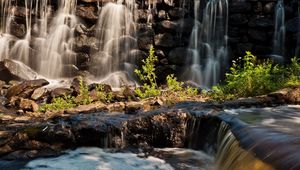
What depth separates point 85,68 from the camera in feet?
54.1

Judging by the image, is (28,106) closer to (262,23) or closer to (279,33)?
(262,23)

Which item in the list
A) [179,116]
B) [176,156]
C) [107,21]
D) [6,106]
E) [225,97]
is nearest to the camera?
[176,156]

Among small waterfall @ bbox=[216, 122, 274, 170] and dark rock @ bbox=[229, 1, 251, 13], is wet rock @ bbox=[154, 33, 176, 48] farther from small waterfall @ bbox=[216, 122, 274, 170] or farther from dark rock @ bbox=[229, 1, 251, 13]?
small waterfall @ bbox=[216, 122, 274, 170]

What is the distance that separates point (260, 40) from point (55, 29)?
29.2 feet

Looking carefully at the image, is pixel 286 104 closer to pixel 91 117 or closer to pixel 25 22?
pixel 91 117

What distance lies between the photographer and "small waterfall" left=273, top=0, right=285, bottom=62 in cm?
1570

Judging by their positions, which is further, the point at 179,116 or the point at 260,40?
the point at 260,40

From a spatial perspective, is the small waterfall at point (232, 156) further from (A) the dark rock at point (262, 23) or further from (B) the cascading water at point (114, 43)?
(A) the dark rock at point (262, 23)

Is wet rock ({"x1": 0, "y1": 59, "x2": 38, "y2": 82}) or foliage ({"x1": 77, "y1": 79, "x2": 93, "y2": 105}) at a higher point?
wet rock ({"x1": 0, "y1": 59, "x2": 38, "y2": 82})

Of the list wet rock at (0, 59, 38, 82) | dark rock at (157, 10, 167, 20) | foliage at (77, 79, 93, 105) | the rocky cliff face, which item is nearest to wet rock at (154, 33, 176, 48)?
the rocky cliff face

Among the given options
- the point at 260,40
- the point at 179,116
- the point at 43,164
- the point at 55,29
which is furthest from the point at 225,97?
the point at 55,29

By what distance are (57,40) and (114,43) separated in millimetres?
2538

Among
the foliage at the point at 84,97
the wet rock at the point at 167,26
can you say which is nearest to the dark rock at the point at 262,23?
the wet rock at the point at 167,26

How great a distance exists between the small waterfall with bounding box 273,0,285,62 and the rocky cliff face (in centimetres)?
16
